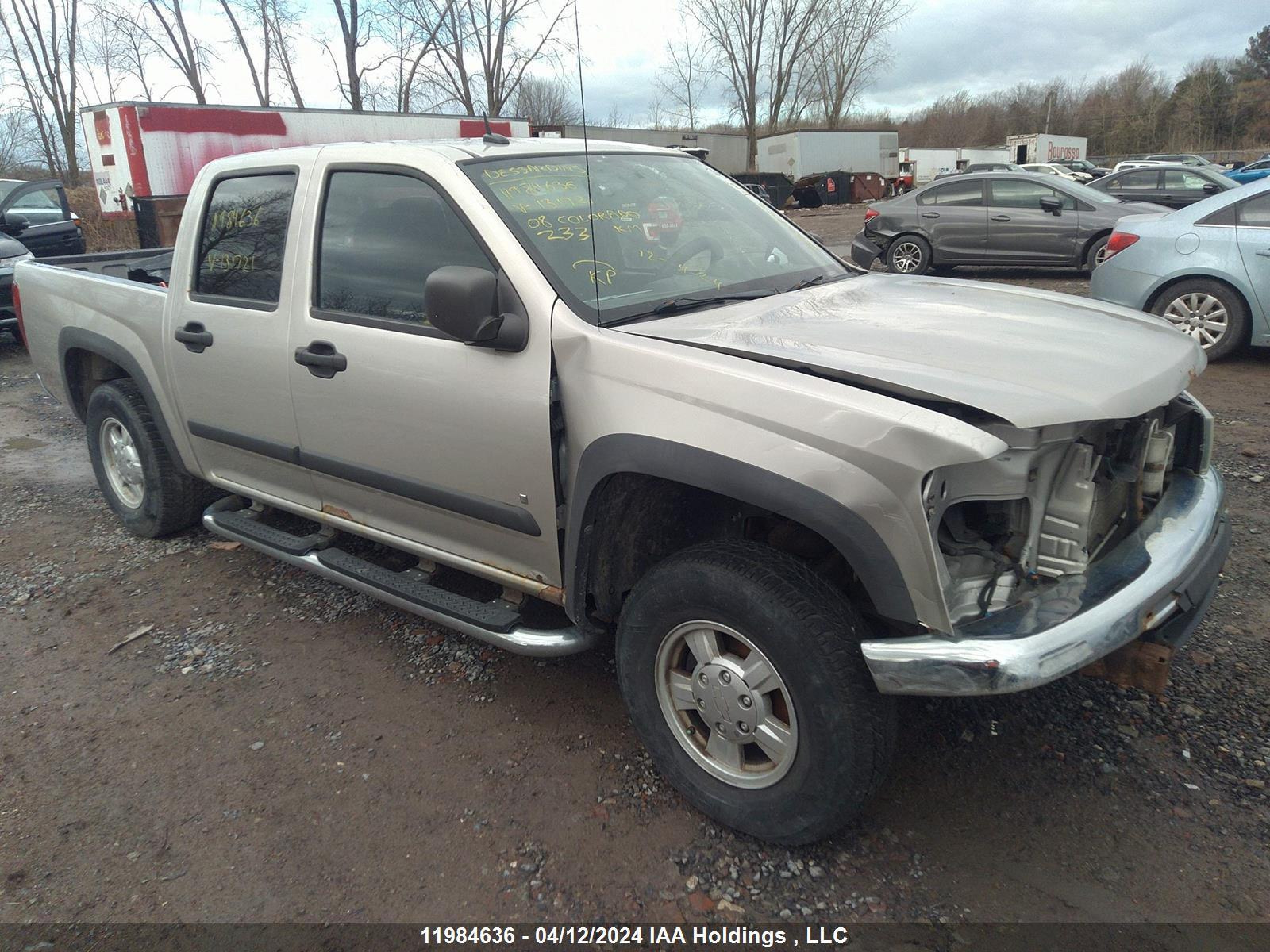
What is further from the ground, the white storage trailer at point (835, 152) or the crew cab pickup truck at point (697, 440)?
the white storage trailer at point (835, 152)

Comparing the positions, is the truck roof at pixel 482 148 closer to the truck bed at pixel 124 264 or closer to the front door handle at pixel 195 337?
the front door handle at pixel 195 337

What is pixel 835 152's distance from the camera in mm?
38438

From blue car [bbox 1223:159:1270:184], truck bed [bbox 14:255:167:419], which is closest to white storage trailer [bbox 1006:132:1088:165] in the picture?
blue car [bbox 1223:159:1270:184]

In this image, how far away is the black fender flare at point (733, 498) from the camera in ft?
6.78

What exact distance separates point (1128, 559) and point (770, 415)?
1056 millimetres

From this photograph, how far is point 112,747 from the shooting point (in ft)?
10.1

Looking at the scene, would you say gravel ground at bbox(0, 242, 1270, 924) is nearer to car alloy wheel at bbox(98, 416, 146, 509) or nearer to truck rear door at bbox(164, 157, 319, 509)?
truck rear door at bbox(164, 157, 319, 509)

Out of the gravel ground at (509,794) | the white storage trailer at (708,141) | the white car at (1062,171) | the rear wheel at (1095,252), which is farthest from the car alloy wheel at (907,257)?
the white storage trailer at (708,141)

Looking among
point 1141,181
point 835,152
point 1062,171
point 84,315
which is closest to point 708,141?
point 835,152

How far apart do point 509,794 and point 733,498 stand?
121 centimetres

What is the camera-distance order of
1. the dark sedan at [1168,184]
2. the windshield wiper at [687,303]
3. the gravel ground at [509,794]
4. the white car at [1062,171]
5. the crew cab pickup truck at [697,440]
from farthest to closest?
the white car at [1062,171]
the dark sedan at [1168,184]
the windshield wiper at [687,303]
the gravel ground at [509,794]
the crew cab pickup truck at [697,440]

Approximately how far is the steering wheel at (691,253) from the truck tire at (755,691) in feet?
3.57

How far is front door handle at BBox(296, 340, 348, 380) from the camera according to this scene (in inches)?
125

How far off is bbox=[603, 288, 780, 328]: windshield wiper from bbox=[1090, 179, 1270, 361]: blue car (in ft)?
16.1
